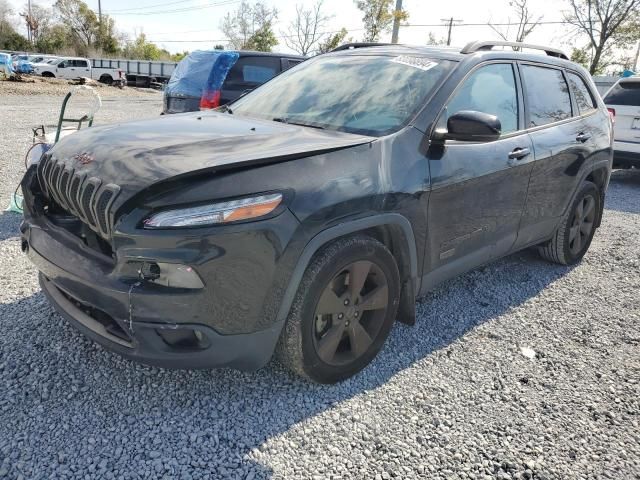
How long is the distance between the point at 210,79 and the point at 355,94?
548 centimetres

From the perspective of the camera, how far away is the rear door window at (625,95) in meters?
8.70

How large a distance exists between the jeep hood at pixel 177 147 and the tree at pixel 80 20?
6796 cm

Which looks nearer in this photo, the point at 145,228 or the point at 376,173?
the point at 145,228

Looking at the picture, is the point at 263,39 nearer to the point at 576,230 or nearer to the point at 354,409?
the point at 576,230

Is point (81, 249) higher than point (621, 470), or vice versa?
point (81, 249)

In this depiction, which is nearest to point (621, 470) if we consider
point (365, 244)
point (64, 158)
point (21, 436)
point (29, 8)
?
point (365, 244)

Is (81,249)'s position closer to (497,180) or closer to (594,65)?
(497,180)

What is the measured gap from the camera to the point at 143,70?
39.5 m

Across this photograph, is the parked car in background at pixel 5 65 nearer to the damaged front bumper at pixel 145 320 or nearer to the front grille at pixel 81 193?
the front grille at pixel 81 193

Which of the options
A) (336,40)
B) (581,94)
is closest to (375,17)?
(336,40)

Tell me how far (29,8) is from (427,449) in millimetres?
79195

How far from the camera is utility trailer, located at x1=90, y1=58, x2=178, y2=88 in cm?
3825

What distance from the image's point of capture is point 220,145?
7.93 ft

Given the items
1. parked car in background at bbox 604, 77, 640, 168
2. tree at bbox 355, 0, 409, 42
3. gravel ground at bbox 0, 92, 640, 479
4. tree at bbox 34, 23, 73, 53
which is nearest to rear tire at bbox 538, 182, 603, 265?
gravel ground at bbox 0, 92, 640, 479
